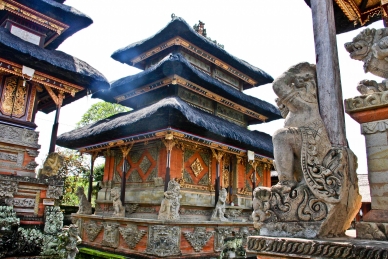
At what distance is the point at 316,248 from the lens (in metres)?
2.69

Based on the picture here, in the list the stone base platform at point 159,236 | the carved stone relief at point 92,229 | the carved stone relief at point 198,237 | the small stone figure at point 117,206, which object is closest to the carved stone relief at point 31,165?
the small stone figure at point 117,206

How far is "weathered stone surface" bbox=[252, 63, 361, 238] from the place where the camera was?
298 centimetres

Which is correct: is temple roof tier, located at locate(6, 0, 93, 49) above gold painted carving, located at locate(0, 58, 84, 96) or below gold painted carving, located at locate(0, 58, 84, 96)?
above

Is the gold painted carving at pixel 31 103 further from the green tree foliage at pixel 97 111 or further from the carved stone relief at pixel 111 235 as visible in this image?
the green tree foliage at pixel 97 111

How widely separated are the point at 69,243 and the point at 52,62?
18.8 feet

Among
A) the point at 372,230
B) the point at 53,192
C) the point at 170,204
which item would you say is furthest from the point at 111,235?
the point at 372,230

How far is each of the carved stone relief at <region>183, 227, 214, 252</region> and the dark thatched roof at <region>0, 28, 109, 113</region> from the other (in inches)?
258

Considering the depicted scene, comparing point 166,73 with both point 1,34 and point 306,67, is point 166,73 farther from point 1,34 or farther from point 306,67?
point 306,67

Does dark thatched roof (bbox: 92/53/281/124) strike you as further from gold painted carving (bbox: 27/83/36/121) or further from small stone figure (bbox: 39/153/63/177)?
small stone figure (bbox: 39/153/63/177)

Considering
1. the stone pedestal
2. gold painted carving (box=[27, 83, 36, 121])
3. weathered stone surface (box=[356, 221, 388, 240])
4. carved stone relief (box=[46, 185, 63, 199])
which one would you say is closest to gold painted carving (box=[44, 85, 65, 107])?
gold painted carving (box=[27, 83, 36, 121])

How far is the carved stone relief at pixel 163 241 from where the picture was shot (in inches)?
415

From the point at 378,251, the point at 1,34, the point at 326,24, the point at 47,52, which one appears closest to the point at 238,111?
the point at 47,52

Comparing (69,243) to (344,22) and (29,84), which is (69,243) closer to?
(29,84)

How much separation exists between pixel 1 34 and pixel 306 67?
9653mm
